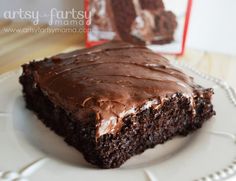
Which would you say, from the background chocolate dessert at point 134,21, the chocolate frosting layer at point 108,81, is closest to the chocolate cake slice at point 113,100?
the chocolate frosting layer at point 108,81

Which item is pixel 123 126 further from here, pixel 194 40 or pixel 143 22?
pixel 194 40

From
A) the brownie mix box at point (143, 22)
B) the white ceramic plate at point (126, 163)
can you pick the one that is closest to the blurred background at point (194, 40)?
the brownie mix box at point (143, 22)

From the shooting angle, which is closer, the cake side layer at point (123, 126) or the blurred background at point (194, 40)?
the cake side layer at point (123, 126)

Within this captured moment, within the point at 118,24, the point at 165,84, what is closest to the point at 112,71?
the point at 165,84

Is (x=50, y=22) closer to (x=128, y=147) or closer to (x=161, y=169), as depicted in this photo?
(x=128, y=147)

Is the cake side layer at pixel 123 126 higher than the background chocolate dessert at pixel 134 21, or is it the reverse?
the background chocolate dessert at pixel 134 21

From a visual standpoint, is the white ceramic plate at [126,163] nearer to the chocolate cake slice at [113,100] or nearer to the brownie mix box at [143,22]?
the chocolate cake slice at [113,100]

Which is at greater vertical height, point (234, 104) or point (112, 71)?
point (112, 71)
